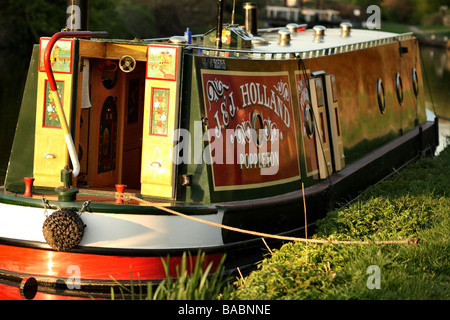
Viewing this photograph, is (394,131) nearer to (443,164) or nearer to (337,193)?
(443,164)

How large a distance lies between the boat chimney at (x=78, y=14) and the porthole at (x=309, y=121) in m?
2.81

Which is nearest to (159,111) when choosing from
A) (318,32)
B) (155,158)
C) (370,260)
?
(155,158)

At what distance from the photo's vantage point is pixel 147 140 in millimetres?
8469

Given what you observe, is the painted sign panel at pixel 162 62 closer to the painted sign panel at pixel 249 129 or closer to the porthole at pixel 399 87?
the painted sign panel at pixel 249 129

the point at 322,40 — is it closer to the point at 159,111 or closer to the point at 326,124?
the point at 326,124

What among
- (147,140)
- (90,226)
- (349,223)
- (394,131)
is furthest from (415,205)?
(394,131)

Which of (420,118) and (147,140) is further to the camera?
(420,118)

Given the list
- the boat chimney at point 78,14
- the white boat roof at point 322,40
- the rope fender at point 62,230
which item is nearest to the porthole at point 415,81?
the white boat roof at point 322,40

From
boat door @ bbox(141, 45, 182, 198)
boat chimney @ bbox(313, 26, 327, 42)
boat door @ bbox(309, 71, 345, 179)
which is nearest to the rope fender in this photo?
boat door @ bbox(141, 45, 182, 198)

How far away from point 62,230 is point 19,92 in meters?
Answer: 16.2

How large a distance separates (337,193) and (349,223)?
1940 mm

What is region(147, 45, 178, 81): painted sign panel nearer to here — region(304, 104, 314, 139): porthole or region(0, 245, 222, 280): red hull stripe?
region(0, 245, 222, 280): red hull stripe

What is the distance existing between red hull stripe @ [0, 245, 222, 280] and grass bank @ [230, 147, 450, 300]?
0.85 metres

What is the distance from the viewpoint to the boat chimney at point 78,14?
10289 mm
